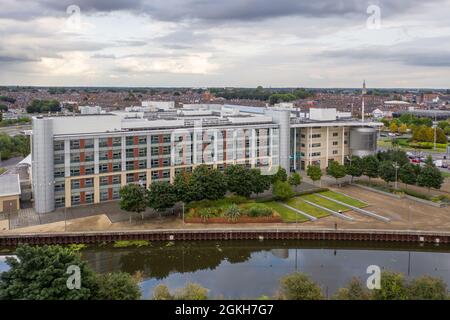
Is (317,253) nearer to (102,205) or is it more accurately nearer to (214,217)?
(214,217)

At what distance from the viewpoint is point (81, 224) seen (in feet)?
68.5

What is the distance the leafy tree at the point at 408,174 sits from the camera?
86.1 ft

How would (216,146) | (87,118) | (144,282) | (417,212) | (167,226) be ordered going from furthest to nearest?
(216,146) < (87,118) < (417,212) < (167,226) < (144,282)

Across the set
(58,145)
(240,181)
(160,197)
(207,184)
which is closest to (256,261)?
(207,184)

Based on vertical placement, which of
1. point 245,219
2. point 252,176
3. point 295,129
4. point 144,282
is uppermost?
point 295,129

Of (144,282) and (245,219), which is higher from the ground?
(245,219)

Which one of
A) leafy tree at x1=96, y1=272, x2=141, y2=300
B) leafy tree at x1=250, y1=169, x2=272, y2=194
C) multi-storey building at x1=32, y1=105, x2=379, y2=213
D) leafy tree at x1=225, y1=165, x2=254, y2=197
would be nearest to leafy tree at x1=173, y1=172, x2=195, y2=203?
leafy tree at x1=225, y1=165, x2=254, y2=197

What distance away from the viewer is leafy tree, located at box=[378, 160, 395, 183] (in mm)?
26859

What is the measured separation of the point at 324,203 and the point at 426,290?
13473 millimetres

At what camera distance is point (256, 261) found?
1834cm

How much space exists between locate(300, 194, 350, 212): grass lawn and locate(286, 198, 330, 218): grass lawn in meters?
0.69

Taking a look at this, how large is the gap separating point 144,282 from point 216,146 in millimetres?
13211

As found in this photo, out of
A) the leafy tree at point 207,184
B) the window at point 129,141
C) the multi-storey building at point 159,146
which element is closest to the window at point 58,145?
the multi-storey building at point 159,146

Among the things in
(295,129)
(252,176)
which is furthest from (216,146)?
(295,129)
